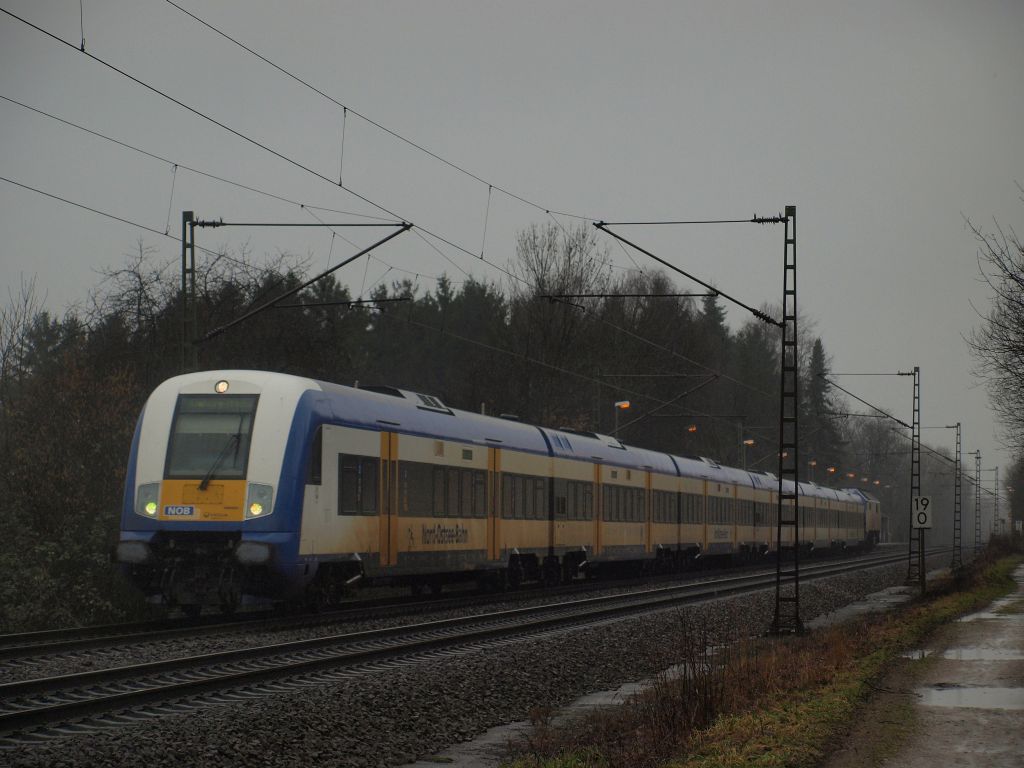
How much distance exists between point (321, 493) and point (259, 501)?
112 cm

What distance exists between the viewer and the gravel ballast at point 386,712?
988 cm

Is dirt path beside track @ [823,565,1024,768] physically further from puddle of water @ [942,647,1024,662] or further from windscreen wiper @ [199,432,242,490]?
windscreen wiper @ [199,432,242,490]

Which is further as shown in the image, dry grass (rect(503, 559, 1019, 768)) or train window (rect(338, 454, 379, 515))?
train window (rect(338, 454, 379, 515))

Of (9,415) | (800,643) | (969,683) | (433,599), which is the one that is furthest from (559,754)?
(9,415)

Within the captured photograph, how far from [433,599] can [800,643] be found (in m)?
10.5

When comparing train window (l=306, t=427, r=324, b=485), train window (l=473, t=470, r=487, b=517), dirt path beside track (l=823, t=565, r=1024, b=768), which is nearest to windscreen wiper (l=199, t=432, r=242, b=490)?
train window (l=306, t=427, r=324, b=485)

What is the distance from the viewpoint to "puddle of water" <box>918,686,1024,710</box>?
39.9 ft

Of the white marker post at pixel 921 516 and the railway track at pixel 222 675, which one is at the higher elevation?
the white marker post at pixel 921 516

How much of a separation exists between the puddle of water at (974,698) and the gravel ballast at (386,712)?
3.51 meters

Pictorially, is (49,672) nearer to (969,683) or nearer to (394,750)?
(394,750)

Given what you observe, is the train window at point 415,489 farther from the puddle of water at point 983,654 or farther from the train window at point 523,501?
the puddle of water at point 983,654

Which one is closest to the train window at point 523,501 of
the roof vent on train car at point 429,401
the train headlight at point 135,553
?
the roof vent on train car at point 429,401

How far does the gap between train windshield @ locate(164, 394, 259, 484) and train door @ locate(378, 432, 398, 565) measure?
118 inches

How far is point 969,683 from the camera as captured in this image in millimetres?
13969
